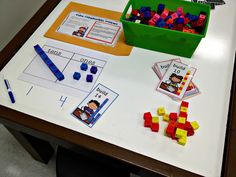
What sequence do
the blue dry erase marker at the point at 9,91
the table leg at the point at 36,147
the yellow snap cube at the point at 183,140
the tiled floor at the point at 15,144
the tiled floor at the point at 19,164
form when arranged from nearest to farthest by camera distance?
the yellow snap cube at the point at 183,140 < the blue dry erase marker at the point at 9,91 < the table leg at the point at 36,147 < the tiled floor at the point at 15,144 < the tiled floor at the point at 19,164

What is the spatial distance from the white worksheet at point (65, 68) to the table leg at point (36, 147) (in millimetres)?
325

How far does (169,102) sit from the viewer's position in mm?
697

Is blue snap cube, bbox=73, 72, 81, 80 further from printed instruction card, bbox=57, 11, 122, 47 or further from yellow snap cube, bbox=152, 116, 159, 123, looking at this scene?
yellow snap cube, bbox=152, 116, 159, 123

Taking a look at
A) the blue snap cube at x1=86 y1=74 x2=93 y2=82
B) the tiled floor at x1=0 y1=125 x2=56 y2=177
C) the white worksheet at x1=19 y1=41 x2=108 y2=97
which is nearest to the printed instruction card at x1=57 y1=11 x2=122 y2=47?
the white worksheet at x1=19 y1=41 x2=108 y2=97

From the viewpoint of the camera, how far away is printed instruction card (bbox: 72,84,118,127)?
2.21ft

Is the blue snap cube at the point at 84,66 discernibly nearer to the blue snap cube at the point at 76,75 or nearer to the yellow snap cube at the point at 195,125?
the blue snap cube at the point at 76,75

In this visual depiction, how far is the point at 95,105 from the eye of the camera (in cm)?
70

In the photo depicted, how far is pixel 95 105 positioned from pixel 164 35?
1.05 feet

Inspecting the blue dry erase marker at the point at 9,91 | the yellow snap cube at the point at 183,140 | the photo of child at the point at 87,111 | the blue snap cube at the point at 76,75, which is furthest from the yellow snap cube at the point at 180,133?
the blue dry erase marker at the point at 9,91

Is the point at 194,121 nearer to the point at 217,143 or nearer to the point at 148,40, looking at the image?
the point at 217,143

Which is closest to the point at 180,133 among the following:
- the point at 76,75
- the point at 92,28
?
the point at 76,75

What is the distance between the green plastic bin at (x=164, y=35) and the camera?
28.2 inches

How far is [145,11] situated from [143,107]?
0.36 meters

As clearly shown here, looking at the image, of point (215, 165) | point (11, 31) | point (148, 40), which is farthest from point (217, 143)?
point (11, 31)
